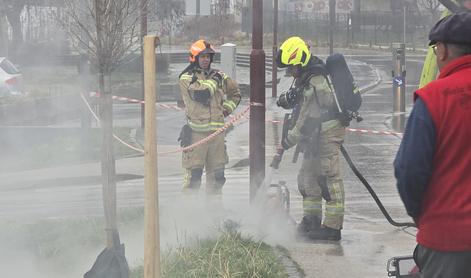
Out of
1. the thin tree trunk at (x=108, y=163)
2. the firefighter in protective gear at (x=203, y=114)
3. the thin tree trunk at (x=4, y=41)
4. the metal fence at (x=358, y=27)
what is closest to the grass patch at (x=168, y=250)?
the thin tree trunk at (x=108, y=163)

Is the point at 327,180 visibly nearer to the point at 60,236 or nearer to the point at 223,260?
the point at 223,260

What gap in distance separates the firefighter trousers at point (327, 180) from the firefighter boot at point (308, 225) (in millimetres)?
37

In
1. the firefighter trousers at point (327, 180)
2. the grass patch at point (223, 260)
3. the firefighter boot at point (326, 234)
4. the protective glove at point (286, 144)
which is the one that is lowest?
the firefighter boot at point (326, 234)

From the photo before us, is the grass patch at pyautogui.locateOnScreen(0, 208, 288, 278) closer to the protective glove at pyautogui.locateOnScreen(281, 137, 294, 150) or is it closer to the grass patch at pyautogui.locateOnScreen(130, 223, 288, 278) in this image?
the grass patch at pyautogui.locateOnScreen(130, 223, 288, 278)

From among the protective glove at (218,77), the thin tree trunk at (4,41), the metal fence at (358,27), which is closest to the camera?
the protective glove at (218,77)

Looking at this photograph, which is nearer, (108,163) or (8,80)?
(108,163)

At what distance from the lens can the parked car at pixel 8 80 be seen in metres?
22.7

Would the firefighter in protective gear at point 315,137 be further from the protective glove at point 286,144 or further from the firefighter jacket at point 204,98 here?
the firefighter jacket at point 204,98

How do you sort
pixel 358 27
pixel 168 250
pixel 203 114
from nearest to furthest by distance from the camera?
1. pixel 168 250
2. pixel 203 114
3. pixel 358 27

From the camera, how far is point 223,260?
624 cm

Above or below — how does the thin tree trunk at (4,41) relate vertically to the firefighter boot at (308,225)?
above

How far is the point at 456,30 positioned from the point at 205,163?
5.37 meters

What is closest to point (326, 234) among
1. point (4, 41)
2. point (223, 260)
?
point (223, 260)

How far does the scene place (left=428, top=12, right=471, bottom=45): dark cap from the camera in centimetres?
367
